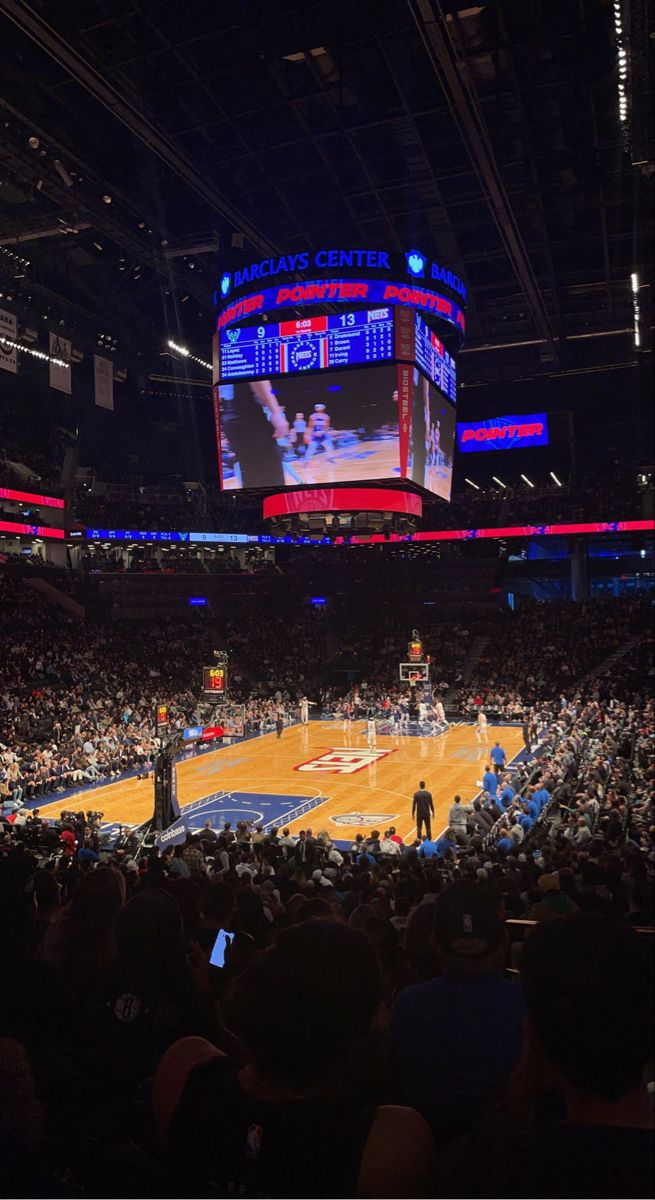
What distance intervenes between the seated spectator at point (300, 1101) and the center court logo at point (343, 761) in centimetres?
2377

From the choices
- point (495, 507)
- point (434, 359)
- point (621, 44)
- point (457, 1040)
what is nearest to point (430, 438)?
point (434, 359)

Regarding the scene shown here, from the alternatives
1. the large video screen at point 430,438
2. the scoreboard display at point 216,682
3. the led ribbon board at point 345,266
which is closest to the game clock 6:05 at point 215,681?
the scoreboard display at point 216,682

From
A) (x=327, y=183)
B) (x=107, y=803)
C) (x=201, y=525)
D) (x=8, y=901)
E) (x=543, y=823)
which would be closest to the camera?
(x=8, y=901)

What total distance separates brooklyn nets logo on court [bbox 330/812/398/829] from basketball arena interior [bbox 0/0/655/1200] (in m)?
0.10

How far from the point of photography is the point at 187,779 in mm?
25375

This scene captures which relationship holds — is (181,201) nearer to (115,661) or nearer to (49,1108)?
(115,661)

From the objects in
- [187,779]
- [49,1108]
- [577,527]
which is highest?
[577,527]

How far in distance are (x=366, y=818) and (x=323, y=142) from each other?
17.7 metres

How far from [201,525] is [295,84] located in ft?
105

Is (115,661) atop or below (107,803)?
atop

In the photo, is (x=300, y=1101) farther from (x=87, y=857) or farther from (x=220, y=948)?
(x=87, y=857)

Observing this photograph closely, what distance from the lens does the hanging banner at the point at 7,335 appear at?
22812 mm

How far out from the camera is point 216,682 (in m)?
25.4

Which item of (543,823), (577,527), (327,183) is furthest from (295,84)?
(577,527)
